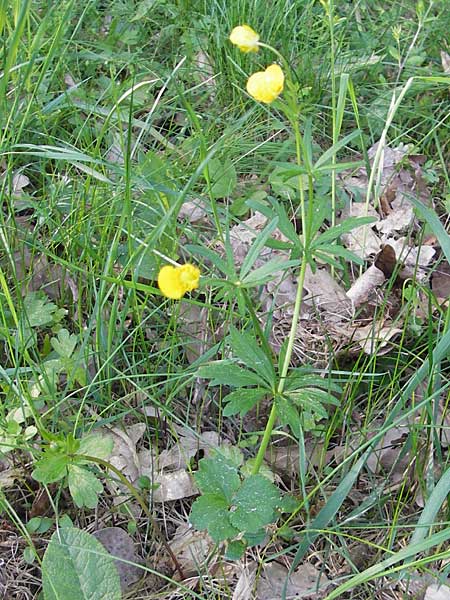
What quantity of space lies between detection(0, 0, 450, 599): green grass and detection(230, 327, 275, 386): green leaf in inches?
7.5

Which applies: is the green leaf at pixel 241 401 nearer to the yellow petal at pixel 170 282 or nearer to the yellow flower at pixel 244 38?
the yellow petal at pixel 170 282

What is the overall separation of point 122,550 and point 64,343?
51 cm

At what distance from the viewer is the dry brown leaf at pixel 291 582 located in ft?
4.89

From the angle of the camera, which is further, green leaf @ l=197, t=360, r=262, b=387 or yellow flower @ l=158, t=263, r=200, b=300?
green leaf @ l=197, t=360, r=262, b=387

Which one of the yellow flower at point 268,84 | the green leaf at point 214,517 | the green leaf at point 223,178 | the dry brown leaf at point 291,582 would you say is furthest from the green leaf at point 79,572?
the green leaf at point 223,178

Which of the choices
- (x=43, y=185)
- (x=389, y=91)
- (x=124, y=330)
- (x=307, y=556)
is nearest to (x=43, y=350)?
(x=124, y=330)

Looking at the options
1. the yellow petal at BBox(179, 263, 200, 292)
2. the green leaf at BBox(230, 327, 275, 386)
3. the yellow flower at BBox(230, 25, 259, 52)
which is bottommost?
the green leaf at BBox(230, 327, 275, 386)

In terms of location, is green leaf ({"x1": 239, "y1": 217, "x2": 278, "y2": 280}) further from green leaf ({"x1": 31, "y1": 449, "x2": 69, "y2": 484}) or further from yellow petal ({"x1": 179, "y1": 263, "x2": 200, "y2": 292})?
green leaf ({"x1": 31, "y1": 449, "x2": 69, "y2": 484})

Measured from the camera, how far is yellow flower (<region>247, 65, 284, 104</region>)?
1.22 meters

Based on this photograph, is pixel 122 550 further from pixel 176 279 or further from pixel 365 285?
pixel 365 285

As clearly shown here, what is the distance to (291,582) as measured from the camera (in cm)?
152

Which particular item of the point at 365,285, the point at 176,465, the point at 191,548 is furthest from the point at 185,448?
the point at 365,285

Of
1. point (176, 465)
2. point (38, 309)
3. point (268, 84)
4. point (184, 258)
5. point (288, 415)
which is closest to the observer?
point (268, 84)

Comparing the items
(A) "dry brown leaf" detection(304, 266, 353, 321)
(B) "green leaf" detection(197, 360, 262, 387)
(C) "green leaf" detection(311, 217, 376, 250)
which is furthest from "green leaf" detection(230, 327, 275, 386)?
(A) "dry brown leaf" detection(304, 266, 353, 321)
